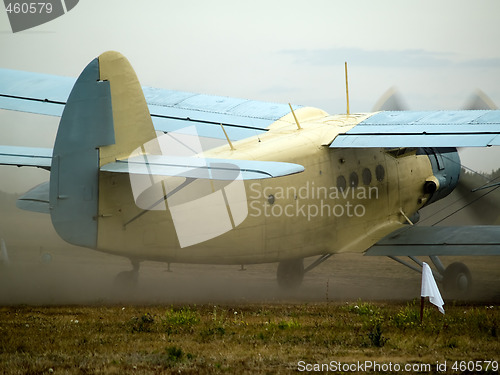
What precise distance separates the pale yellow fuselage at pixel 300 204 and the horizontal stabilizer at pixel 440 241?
30 centimetres

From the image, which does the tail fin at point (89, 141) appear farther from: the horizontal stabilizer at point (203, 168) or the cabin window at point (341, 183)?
the cabin window at point (341, 183)

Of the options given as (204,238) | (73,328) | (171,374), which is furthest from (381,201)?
(171,374)

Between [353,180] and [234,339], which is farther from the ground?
[353,180]

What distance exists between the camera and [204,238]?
42.0 ft

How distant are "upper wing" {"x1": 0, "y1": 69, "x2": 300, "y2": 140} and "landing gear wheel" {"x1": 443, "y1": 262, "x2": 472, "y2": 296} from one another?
16.1 feet

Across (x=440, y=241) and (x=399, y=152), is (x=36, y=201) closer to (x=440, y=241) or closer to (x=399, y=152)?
(x=399, y=152)

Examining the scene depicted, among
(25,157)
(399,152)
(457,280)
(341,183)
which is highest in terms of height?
(25,157)

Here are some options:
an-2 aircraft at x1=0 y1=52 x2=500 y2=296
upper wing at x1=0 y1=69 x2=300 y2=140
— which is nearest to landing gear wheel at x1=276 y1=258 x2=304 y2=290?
an-2 aircraft at x1=0 y1=52 x2=500 y2=296

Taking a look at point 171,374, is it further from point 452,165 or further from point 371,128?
point 452,165

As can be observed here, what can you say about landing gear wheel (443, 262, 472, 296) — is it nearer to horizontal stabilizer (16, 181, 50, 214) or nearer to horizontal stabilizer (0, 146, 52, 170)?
horizontal stabilizer (16, 181, 50, 214)

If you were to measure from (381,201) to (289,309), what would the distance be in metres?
3.70

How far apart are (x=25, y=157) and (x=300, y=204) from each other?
4.77 m

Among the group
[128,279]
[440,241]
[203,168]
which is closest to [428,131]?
[440,241]

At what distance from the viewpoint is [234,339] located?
9.88 metres
